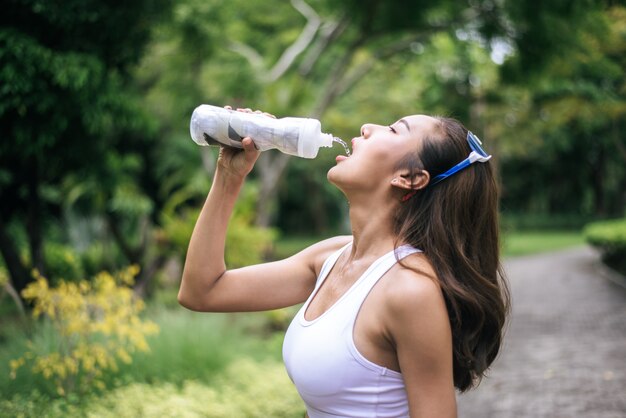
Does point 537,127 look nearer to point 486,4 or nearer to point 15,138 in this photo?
point 486,4

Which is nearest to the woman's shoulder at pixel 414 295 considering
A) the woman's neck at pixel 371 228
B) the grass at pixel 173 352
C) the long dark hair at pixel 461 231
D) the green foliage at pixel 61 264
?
the long dark hair at pixel 461 231

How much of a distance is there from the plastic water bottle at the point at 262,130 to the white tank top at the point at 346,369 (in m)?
0.46

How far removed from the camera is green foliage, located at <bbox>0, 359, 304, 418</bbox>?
446 cm

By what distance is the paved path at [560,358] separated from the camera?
6.53 meters

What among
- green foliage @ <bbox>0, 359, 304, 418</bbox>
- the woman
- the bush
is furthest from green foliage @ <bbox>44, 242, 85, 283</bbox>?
the woman

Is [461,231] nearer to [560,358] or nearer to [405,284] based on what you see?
[405,284]

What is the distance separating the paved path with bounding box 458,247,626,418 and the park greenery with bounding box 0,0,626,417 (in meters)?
1.75

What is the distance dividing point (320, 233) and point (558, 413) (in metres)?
30.0

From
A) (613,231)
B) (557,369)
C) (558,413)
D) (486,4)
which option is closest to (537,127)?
(613,231)

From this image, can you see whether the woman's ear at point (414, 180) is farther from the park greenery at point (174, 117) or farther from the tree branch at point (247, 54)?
the tree branch at point (247, 54)

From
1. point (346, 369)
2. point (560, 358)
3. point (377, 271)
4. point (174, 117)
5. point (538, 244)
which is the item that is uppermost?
point (377, 271)

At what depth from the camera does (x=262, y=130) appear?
7.01 ft

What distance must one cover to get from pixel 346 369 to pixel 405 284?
29 cm

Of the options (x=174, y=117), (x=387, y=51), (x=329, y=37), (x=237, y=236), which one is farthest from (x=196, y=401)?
(x=387, y=51)
